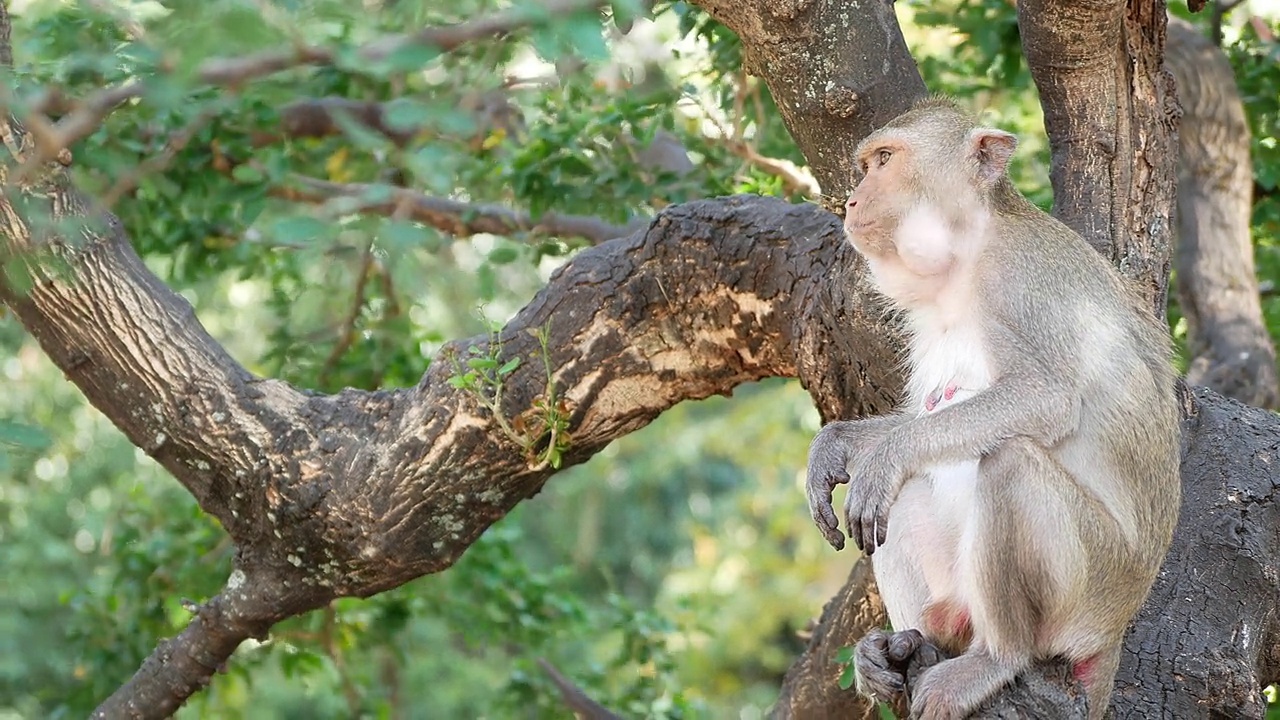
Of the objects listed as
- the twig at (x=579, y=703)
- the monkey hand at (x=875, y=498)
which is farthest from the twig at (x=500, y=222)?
the monkey hand at (x=875, y=498)

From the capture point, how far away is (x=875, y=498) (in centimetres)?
351

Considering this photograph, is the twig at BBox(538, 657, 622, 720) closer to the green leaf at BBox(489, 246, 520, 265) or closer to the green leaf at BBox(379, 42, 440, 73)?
the green leaf at BBox(489, 246, 520, 265)

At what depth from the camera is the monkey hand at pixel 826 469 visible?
12.1 ft

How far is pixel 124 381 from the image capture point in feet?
16.0

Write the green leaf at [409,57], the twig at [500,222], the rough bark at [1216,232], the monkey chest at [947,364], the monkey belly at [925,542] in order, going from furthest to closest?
1. the twig at [500,222]
2. the rough bark at [1216,232]
3. the monkey chest at [947,364]
4. the monkey belly at [925,542]
5. the green leaf at [409,57]

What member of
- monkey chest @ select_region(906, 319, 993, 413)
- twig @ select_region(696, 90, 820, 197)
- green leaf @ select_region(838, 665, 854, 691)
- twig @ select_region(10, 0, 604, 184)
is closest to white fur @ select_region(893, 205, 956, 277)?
monkey chest @ select_region(906, 319, 993, 413)

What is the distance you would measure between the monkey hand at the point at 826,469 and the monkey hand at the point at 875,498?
8 cm

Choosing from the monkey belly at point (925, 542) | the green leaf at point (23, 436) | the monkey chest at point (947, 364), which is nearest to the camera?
the green leaf at point (23, 436)

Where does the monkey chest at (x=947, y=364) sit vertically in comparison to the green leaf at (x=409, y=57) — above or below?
below

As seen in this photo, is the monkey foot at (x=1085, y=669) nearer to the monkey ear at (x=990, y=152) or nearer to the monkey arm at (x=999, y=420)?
the monkey arm at (x=999, y=420)

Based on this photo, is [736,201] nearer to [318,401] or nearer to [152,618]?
[318,401]

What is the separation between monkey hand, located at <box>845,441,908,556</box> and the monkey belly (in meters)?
0.18

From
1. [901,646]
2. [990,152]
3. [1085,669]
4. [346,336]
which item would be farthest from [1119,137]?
[346,336]

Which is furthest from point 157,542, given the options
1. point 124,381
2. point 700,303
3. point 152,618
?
point 700,303
